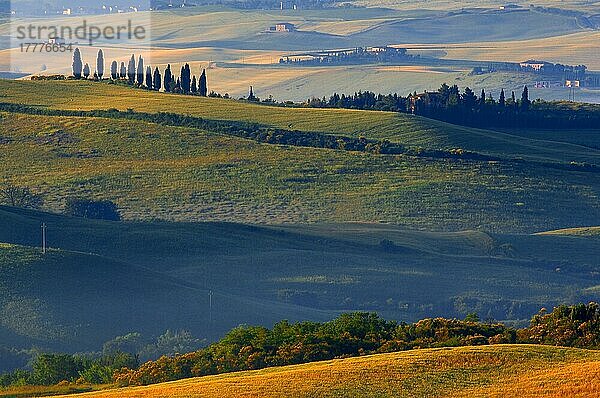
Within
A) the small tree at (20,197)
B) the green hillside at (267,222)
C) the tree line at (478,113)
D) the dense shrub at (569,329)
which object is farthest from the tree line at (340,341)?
the tree line at (478,113)

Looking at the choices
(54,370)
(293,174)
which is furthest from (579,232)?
(54,370)

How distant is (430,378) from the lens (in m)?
43.8

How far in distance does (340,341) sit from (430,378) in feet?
43.4

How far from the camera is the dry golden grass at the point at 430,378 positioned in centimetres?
4247

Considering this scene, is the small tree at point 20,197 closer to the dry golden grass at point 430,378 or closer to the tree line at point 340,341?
the tree line at point 340,341

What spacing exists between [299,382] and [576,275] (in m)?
85.8

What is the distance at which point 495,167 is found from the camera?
521 ft

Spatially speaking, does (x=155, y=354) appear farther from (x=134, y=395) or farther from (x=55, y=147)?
(x=55, y=147)

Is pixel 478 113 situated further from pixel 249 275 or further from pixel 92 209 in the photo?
pixel 249 275

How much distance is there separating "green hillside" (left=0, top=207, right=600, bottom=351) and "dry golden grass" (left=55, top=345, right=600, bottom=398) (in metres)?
47.2

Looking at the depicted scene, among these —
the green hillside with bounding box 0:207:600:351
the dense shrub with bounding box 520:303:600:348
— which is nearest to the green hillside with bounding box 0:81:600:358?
the green hillside with bounding box 0:207:600:351

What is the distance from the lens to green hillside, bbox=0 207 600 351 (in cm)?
9888

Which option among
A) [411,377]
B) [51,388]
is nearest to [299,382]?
[411,377]

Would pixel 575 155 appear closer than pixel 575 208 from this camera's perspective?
No
